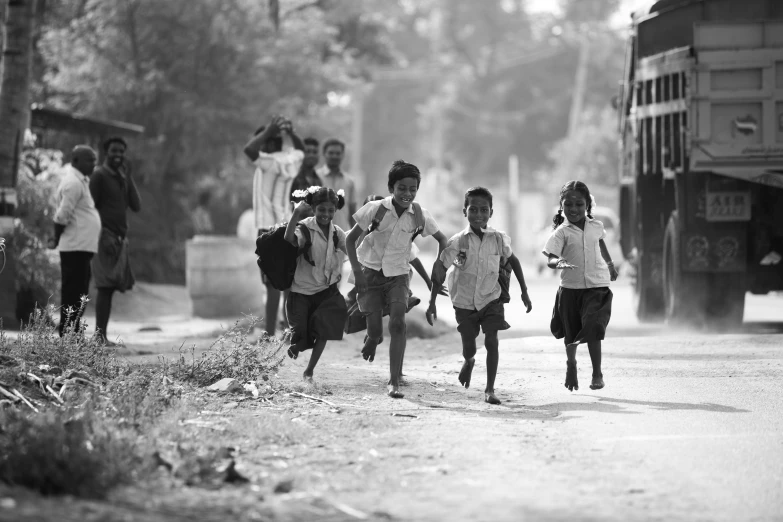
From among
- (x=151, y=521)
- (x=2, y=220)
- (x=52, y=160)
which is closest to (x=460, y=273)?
(x=151, y=521)

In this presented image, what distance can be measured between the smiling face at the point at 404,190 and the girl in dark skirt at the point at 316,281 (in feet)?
1.77

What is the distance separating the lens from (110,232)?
11.6m

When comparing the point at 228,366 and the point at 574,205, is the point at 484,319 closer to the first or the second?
the point at 574,205

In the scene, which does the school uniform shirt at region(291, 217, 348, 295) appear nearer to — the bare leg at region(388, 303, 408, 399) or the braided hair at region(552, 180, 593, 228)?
the bare leg at region(388, 303, 408, 399)

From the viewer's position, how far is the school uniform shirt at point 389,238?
343 inches

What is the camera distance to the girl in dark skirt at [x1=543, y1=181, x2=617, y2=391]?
28.1ft

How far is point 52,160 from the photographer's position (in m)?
18.3

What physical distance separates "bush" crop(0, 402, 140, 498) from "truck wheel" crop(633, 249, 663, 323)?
10.4 metres

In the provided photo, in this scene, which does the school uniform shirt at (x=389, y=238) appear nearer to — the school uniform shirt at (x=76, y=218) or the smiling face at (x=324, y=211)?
the smiling face at (x=324, y=211)

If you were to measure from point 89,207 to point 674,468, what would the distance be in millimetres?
6607

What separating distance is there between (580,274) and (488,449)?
8.15 feet

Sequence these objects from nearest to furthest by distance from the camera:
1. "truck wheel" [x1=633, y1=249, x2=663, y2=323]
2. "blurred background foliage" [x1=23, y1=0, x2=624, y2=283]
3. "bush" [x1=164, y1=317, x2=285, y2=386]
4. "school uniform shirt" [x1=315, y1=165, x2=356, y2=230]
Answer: "bush" [x1=164, y1=317, x2=285, y2=386]
"school uniform shirt" [x1=315, y1=165, x2=356, y2=230]
"truck wheel" [x1=633, y1=249, x2=663, y2=323]
"blurred background foliage" [x1=23, y1=0, x2=624, y2=283]

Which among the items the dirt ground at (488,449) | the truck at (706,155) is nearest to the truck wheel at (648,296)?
the truck at (706,155)

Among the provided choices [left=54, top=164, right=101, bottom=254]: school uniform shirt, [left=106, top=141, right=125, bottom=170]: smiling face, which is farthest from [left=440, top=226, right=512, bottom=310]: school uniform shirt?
[left=106, top=141, right=125, bottom=170]: smiling face
